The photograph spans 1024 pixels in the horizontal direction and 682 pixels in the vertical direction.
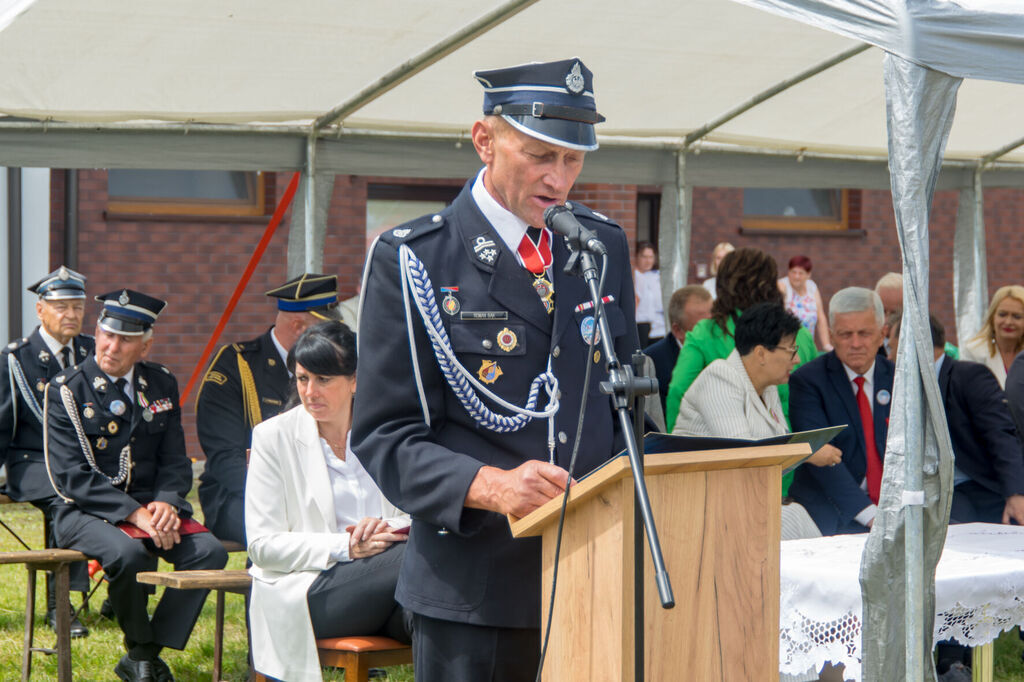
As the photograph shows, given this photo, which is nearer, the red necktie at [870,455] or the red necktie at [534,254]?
the red necktie at [534,254]

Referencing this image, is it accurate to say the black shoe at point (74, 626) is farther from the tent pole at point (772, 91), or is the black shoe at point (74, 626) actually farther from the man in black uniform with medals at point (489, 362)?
the tent pole at point (772, 91)

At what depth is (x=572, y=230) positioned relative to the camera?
1917 millimetres

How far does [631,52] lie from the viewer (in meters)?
5.85

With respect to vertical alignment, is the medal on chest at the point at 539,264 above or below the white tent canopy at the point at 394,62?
below

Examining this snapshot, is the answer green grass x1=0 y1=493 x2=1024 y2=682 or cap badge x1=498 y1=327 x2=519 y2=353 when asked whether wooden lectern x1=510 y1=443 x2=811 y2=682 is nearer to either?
cap badge x1=498 y1=327 x2=519 y2=353

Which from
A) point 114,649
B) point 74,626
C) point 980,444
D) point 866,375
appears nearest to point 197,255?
point 74,626

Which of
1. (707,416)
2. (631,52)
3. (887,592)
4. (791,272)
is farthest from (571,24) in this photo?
(791,272)

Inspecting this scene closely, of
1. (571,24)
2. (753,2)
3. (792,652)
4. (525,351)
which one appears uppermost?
(571,24)

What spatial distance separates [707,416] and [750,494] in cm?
305

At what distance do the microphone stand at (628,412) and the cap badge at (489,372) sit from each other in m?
0.29

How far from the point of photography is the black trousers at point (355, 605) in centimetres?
385

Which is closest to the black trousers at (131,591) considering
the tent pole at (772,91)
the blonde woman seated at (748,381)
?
the blonde woman seated at (748,381)

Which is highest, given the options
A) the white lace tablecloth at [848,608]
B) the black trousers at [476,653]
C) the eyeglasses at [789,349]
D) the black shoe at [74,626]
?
the eyeglasses at [789,349]

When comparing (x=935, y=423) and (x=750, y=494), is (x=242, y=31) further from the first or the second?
(x=750, y=494)
